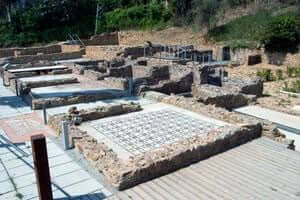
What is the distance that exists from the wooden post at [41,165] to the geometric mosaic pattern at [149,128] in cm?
257

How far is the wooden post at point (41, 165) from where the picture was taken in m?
5.36

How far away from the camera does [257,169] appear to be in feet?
21.7

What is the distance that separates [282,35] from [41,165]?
75.2 feet

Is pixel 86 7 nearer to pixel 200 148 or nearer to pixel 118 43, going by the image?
pixel 118 43

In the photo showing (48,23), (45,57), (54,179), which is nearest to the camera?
(54,179)

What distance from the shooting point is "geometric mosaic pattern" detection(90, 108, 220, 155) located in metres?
8.16

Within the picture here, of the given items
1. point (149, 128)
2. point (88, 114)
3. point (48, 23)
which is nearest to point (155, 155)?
point (149, 128)

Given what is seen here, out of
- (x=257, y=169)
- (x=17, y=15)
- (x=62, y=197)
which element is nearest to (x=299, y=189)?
(x=257, y=169)

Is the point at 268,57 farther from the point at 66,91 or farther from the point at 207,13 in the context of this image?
the point at 66,91

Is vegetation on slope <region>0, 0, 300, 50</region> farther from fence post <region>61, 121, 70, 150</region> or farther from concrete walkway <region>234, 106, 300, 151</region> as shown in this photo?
fence post <region>61, 121, 70, 150</region>

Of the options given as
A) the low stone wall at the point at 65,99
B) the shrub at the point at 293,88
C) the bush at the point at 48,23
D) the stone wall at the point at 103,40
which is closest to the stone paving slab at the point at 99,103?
the low stone wall at the point at 65,99

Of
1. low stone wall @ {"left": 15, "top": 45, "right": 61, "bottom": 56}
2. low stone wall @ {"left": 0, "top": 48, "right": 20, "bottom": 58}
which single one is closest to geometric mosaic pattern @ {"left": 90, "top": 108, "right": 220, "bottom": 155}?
low stone wall @ {"left": 15, "top": 45, "right": 61, "bottom": 56}

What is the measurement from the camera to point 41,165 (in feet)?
17.7

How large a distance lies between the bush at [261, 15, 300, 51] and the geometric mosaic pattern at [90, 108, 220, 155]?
17214mm
